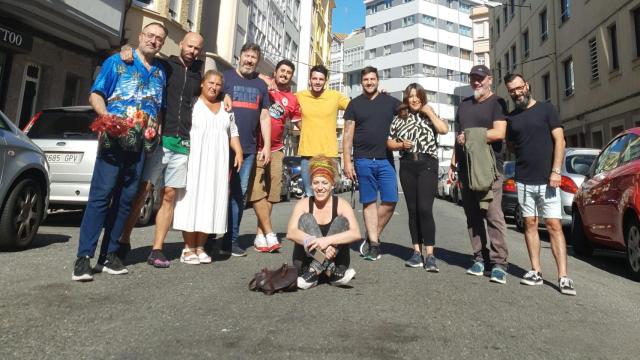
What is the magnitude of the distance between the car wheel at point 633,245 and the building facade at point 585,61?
13.3 metres

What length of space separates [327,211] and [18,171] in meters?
3.49

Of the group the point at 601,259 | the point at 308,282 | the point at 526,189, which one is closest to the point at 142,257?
the point at 308,282

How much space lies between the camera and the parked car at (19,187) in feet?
15.6

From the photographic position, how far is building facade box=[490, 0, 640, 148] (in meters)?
16.4

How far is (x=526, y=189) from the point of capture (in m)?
4.41

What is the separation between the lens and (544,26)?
25.7 meters

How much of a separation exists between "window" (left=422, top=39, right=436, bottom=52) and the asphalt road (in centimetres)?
6016

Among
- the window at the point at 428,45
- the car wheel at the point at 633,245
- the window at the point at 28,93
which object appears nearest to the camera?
the car wheel at the point at 633,245

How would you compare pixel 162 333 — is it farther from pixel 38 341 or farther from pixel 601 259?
pixel 601 259

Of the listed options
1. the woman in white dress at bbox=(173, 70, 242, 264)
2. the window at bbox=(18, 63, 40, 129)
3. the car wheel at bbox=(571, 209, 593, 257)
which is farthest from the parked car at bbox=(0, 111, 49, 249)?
the window at bbox=(18, 63, 40, 129)

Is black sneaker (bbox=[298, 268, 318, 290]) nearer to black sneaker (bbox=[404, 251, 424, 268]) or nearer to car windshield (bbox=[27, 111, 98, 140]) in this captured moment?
black sneaker (bbox=[404, 251, 424, 268])

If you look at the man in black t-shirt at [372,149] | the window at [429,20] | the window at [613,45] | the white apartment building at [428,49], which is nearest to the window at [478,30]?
the white apartment building at [428,49]

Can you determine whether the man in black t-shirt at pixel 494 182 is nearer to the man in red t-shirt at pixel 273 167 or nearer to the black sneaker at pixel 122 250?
the man in red t-shirt at pixel 273 167

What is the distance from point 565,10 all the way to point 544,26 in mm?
3297
